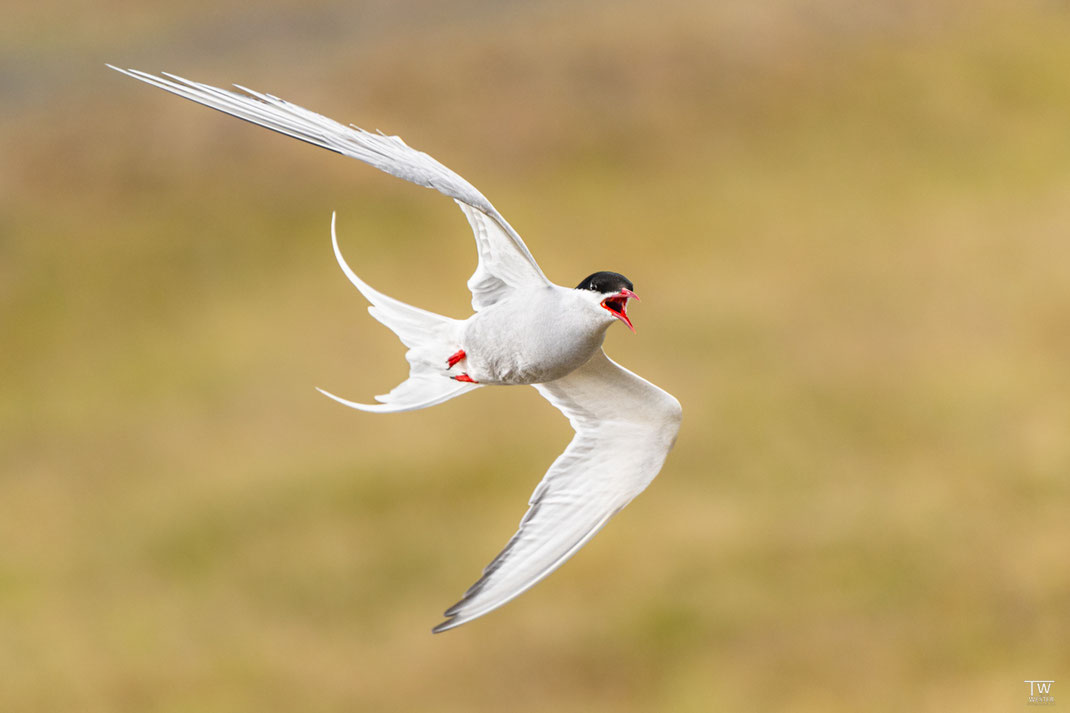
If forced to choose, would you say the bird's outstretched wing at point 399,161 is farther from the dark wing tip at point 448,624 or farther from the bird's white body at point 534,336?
the dark wing tip at point 448,624

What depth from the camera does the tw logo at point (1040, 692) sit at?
16922 mm

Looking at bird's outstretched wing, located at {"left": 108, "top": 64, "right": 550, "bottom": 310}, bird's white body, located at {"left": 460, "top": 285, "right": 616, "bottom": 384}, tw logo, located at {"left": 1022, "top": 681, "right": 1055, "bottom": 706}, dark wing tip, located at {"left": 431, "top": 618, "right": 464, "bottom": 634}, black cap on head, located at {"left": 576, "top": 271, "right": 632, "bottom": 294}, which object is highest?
tw logo, located at {"left": 1022, "top": 681, "right": 1055, "bottom": 706}

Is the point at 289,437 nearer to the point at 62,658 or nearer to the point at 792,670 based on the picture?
the point at 62,658

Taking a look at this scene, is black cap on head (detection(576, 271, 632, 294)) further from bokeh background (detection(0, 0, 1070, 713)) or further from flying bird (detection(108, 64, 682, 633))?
bokeh background (detection(0, 0, 1070, 713))

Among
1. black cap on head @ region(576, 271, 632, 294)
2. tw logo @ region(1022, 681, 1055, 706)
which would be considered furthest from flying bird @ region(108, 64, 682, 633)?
tw logo @ region(1022, 681, 1055, 706)

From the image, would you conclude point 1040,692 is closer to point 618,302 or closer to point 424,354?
point 424,354

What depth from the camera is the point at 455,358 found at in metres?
4.56

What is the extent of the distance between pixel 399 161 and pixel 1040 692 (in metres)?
15.6

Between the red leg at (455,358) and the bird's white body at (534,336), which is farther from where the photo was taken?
the red leg at (455,358)

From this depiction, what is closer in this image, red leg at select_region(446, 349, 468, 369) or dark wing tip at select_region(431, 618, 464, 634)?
red leg at select_region(446, 349, 468, 369)

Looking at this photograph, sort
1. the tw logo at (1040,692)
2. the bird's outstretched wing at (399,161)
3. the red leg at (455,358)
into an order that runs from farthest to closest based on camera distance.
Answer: the tw logo at (1040,692), the red leg at (455,358), the bird's outstretched wing at (399,161)

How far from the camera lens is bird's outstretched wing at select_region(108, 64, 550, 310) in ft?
12.1

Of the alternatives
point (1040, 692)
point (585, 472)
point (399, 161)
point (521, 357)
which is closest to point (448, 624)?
point (585, 472)

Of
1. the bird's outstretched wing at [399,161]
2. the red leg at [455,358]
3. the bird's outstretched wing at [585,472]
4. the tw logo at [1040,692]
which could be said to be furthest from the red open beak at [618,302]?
the tw logo at [1040,692]
